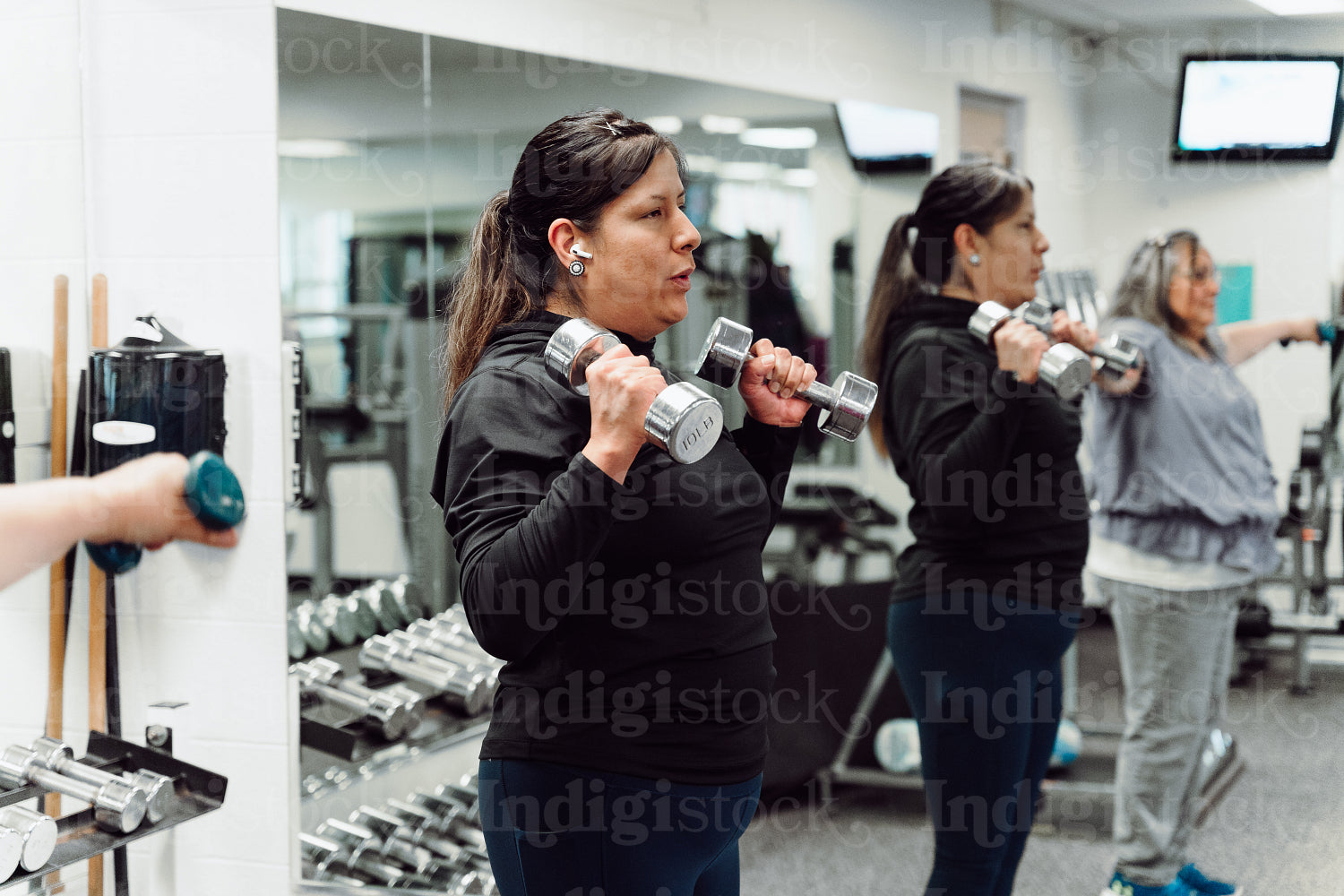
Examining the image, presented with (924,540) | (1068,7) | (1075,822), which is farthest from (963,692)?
(1068,7)

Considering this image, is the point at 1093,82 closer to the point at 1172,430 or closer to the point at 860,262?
the point at 860,262

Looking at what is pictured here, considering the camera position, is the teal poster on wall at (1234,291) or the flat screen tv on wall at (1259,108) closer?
the flat screen tv on wall at (1259,108)

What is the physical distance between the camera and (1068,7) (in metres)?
2.84

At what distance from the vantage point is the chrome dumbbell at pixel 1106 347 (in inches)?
85.8

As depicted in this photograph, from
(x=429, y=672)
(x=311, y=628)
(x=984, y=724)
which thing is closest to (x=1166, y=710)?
(x=984, y=724)

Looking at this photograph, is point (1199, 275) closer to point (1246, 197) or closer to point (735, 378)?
point (1246, 197)

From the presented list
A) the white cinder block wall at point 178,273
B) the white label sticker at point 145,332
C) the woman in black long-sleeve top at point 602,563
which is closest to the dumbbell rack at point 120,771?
the white cinder block wall at point 178,273

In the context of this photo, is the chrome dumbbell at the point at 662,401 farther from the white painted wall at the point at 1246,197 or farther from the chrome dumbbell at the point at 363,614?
the white painted wall at the point at 1246,197

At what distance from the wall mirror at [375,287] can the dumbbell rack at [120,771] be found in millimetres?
295

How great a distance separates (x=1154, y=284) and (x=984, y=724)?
113 cm

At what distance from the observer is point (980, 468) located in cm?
198

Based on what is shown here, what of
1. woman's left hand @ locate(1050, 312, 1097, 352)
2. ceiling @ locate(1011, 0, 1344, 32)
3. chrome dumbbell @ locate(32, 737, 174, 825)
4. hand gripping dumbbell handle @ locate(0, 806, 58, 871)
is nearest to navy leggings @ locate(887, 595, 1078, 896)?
woman's left hand @ locate(1050, 312, 1097, 352)

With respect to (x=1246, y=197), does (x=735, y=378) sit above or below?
below

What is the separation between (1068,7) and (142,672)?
2.48 metres
